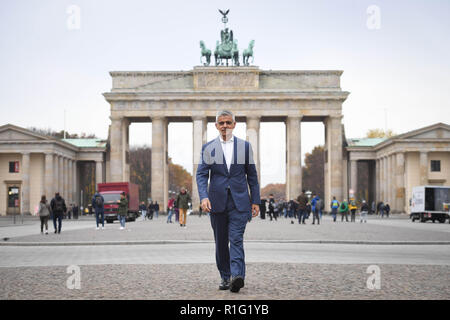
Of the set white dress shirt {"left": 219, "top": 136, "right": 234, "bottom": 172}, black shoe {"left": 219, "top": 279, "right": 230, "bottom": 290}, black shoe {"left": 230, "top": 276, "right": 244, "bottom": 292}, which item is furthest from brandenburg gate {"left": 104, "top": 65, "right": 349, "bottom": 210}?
black shoe {"left": 230, "top": 276, "right": 244, "bottom": 292}

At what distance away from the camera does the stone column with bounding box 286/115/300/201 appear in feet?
246

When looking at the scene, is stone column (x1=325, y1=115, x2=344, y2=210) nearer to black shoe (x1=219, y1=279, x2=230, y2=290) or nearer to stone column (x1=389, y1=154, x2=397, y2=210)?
stone column (x1=389, y1=154, x2=397, y2=210)

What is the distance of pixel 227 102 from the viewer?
250ft

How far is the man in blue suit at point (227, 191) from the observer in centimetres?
907

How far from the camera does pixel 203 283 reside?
9.93 m

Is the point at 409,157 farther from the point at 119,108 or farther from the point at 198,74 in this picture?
the point at 119,108

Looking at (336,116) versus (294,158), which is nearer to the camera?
(294,158)

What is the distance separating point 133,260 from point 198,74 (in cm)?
6239

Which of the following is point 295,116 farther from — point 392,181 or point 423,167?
point 423,167

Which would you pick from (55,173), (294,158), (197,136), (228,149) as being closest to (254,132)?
(294,158)

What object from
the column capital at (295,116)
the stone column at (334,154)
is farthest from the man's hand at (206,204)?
the stone column at (334,154)

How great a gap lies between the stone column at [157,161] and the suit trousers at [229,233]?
6691cm

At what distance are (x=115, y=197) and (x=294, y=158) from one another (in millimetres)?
31677
